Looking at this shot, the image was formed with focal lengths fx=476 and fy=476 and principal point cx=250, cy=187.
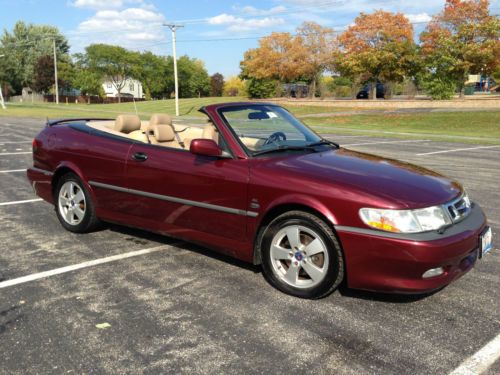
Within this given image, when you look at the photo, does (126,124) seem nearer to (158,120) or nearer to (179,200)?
(158,120)

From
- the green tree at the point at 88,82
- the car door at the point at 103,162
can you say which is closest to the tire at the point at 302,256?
the car door at the point at 103,162

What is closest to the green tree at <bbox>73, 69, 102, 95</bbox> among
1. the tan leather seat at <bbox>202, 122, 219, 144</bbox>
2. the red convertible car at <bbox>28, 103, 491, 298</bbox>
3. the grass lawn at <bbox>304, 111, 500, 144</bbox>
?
the grass lawn at <bbox>304, 111, 500, 144</bbox>

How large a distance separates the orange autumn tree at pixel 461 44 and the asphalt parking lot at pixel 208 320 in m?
35.6

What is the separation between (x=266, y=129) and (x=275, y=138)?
169 millimetres

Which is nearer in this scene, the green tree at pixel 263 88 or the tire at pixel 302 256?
the tire at pixel 302 256

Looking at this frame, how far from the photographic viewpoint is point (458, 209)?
370 cm

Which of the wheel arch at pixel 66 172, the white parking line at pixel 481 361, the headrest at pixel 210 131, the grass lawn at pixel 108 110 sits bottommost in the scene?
the white parking line at pixel 481 361

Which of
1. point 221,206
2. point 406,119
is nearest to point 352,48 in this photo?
point 406,119

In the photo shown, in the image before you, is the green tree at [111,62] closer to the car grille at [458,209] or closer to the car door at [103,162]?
the car door at [103,162]

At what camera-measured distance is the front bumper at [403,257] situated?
10.6ft

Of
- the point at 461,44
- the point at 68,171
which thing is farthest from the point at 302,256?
the point at 461,44

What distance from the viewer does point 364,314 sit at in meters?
3.50

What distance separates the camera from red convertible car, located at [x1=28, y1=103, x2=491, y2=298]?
334 centimetres

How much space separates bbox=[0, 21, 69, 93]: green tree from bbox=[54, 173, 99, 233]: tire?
9175cm
